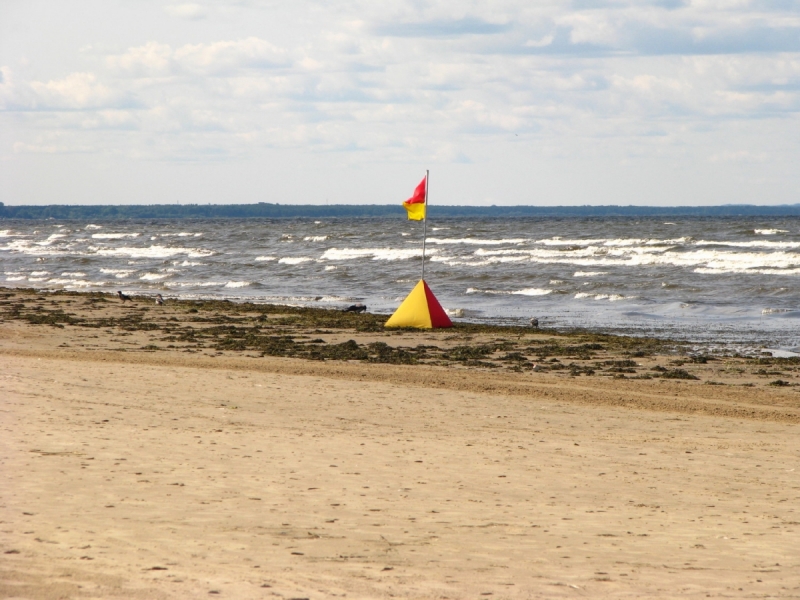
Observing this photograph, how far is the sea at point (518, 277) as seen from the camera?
20.5m

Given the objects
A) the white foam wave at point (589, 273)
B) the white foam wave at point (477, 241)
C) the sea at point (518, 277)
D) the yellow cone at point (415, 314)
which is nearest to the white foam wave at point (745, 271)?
the sea at point (518, 277)

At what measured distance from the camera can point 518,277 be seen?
31438 millimetres

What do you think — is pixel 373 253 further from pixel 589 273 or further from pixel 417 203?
pixel 417 203

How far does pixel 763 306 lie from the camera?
22.8 m

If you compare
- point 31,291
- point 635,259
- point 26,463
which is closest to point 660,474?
point 26,463

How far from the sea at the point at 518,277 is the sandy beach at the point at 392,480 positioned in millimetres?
6441

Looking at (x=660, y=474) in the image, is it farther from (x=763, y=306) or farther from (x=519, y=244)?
(x=519, y=244)

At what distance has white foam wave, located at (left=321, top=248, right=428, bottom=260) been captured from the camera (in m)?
44.4

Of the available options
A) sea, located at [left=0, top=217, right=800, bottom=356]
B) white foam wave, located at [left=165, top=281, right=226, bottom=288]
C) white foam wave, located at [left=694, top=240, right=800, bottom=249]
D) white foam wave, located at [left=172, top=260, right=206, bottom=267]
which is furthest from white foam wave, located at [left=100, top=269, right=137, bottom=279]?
white foam wave, located at [left=694, top=240, right=800, bottom=249]

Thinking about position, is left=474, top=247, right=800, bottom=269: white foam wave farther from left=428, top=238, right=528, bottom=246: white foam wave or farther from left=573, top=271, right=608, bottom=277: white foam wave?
left=428, top=238, right=528, bottom=246: white foam wave

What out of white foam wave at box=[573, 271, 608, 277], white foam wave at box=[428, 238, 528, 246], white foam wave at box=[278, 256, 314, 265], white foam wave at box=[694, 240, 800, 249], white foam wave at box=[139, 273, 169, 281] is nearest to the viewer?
white foam wave at box=[573, 271, 608, 277]

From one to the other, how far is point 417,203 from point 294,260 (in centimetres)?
2574

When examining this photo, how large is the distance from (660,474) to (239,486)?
10.3ft

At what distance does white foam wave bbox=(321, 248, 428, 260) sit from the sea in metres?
0.12
